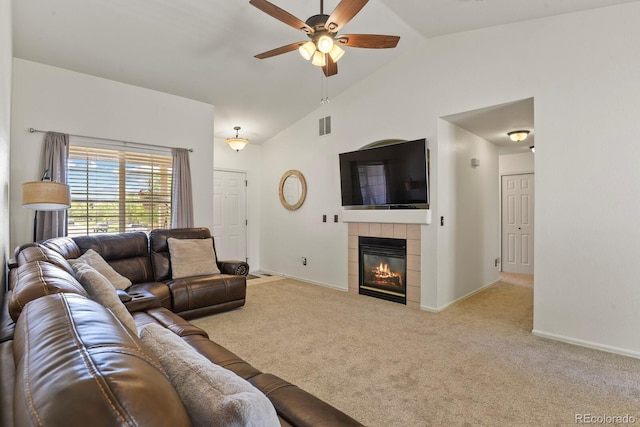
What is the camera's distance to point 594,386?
Answer: 2.30 metres

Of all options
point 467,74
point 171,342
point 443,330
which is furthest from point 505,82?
point 171,342

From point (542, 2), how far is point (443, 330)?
3.19 metres

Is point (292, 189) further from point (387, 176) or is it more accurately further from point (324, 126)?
point (387, 176)

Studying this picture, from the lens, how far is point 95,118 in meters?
3.99

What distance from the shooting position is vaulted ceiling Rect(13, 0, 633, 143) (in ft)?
10.0

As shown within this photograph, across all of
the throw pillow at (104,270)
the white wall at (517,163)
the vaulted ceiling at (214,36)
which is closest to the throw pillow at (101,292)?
the throw pillow at (104,270)

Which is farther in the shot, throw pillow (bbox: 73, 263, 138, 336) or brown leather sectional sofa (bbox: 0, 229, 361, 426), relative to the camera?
throw pillow (bbox: 73, 263, 138, 336)

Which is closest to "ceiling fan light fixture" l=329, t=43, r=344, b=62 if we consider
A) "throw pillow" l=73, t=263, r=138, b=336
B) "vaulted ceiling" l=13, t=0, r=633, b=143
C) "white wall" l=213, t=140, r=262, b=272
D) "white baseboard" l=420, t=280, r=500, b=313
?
"vaulted ceiling" l=13, t=0, r=633, b=143

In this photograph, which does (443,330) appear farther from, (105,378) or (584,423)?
(105,378)

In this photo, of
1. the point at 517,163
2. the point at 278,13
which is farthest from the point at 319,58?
the point at 517,163

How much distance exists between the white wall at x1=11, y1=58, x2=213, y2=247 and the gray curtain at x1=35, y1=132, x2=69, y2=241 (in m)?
0.09

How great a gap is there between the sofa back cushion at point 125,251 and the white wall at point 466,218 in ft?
11.5

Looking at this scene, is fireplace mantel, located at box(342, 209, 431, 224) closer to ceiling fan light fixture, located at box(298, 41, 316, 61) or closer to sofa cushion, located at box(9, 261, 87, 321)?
ceiling fan light fixture, located at box(298, 41, 316, 61)

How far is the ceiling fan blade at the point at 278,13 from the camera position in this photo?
2299 millimetres
